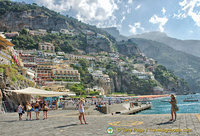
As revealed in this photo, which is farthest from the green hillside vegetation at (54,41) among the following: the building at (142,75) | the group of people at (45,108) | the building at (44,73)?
the group of people at (45,108)

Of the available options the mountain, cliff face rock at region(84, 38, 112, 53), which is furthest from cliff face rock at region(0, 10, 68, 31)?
cliff face rock at region(84, 38, 112, 53)

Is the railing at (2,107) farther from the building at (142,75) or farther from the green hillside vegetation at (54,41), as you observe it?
the building at (142,75)

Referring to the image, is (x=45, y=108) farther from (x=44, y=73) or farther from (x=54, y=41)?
(x=54, y=41)

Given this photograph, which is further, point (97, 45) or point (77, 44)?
point (97, 45)

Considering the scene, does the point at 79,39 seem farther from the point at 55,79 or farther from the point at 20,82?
the point at 20,82

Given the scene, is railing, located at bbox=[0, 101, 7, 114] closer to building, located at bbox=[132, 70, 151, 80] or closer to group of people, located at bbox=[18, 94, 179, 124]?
group of people, located at bbox=[18, 94, 179, 124]

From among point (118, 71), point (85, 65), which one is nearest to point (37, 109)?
point (85, 65)

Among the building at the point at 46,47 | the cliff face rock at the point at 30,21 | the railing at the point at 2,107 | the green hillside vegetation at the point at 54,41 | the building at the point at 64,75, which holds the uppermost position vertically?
the cliff face rock at the point at 30,21

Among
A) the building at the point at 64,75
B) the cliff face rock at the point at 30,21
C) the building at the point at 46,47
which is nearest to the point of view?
the building at the point at 64,75

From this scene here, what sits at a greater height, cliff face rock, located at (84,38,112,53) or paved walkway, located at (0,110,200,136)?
cliff face rock, located at (84,38,112,53)

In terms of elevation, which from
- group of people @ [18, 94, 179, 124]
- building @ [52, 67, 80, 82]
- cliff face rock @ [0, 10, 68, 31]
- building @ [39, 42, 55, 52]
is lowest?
group of people @ [18, 94, 179, 124]

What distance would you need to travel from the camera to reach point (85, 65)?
116188 millimetres

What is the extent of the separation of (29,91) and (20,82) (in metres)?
11.4

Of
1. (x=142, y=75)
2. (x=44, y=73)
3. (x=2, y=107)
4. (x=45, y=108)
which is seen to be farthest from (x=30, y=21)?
(x=45, y=108)
